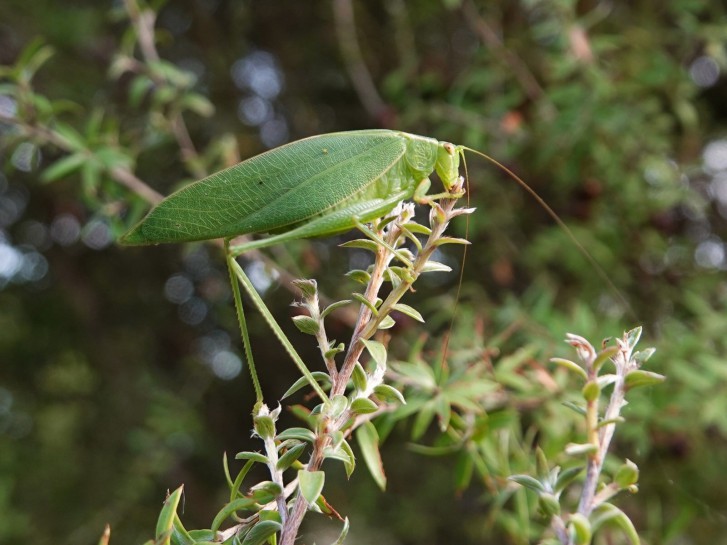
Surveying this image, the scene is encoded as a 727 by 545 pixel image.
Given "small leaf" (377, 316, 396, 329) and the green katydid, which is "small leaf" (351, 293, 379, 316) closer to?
"small leaf" (377, 316, 396, 329)

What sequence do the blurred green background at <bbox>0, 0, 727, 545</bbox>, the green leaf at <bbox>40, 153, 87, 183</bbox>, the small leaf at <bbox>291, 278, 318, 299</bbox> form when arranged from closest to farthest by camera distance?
the small leaf at <bbox>291, 278, 318, 299</bbox> → the green leaf at <bbox>40, 153, 87, 183</bbox> → the blurred green background at <bbox>0, 0, 727, 545</bbox>

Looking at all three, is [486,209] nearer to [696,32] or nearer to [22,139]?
→ [696,32]

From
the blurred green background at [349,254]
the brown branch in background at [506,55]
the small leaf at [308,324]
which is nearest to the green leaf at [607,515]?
the small leaf at [308,324]

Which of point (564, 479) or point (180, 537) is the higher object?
point (564, 479)

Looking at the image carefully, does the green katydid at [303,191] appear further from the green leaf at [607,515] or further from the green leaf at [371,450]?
the green leaf at [607,515]

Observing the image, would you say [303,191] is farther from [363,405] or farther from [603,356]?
[603,356]

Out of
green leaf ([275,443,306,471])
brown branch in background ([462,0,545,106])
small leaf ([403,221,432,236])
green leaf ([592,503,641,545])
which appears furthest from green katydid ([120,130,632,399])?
brown branch in background ([462,0,545,106])

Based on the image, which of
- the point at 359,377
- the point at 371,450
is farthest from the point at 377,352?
the point at 371,450
